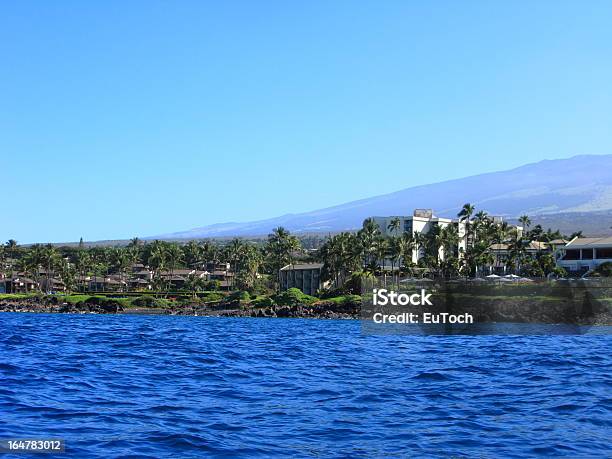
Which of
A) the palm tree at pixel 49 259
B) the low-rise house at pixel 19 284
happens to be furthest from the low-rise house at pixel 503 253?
the low-rise house at pixel 19 284

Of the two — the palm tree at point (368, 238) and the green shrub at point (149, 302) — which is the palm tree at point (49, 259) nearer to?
the green shrub at point (149, 302)

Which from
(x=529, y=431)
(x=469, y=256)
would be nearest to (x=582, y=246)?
(x=469, y=256)

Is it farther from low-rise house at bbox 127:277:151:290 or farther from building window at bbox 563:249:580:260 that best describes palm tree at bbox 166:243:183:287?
building window at bbox 563:249:580:260

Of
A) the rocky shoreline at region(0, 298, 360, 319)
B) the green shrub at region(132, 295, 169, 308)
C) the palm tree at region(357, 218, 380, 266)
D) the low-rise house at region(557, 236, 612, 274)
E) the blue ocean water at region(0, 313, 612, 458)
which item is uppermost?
the palm tree at region(357, 218, 380, 266)

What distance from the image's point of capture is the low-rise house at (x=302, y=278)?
149500 millimetres

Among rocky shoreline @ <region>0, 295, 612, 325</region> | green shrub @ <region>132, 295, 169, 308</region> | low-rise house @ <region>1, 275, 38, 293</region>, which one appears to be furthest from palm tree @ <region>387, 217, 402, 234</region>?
low-rise house @ <region>1, 275, 38, 293</region>

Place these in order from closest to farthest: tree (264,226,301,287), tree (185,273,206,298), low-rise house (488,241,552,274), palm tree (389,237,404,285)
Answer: palm tree (389,237,404,285) → low-rise house (488,241,552,274) → tree (185,273,206,298) → tree (264,226,301,287)

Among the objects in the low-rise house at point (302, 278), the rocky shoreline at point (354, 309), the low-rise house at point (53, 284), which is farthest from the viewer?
the low-rise house at point (53, 284)

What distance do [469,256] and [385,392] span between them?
112m

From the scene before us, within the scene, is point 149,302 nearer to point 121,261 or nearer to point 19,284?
point 19,284

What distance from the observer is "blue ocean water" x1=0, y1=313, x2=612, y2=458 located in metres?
13.8

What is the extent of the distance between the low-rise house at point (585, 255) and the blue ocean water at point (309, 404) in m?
94.3

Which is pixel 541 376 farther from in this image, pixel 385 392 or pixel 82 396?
pixel 82 396

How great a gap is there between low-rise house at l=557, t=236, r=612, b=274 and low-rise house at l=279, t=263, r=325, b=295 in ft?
143
